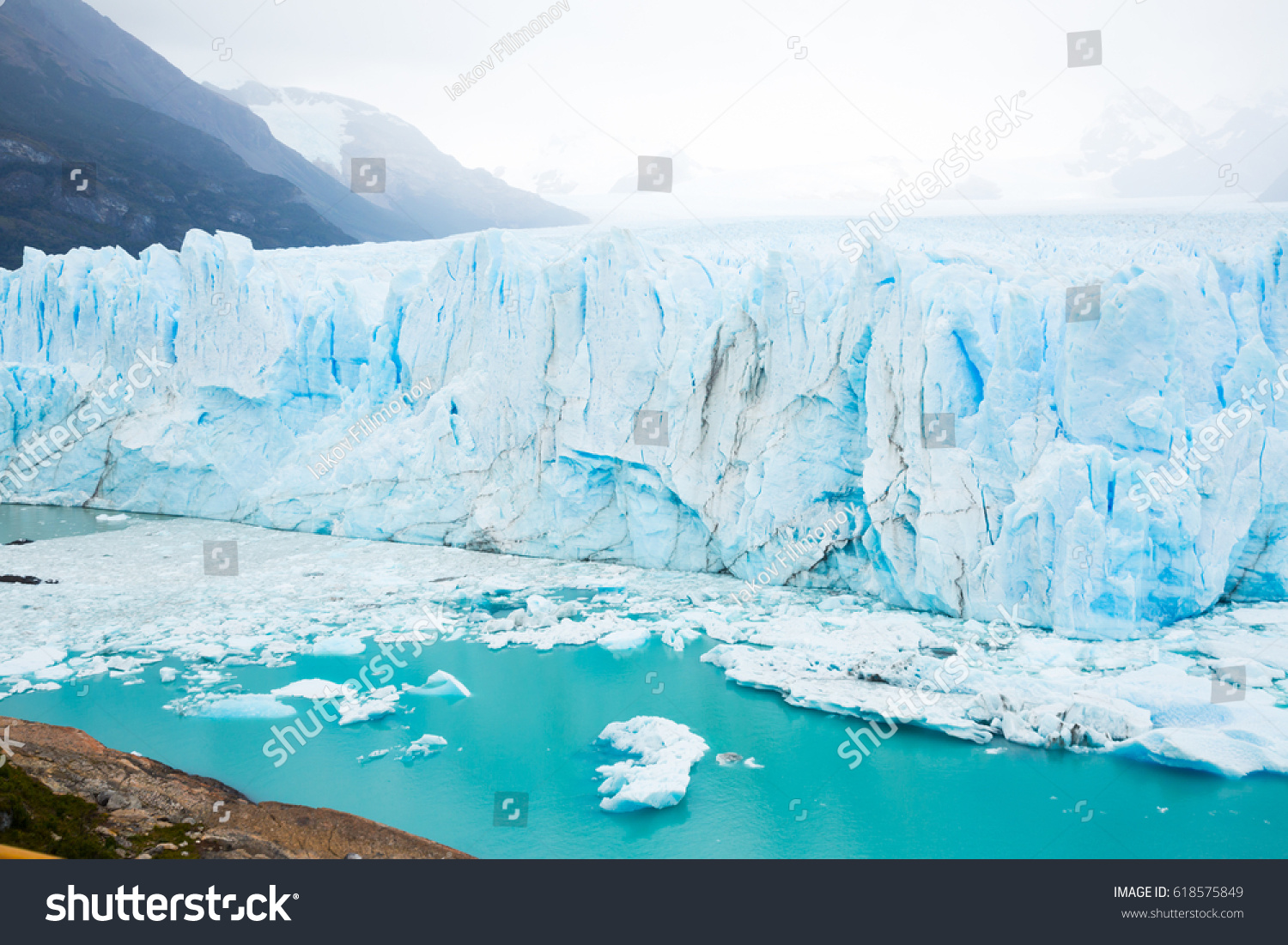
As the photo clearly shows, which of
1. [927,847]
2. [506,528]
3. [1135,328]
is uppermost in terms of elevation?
[1135,328]

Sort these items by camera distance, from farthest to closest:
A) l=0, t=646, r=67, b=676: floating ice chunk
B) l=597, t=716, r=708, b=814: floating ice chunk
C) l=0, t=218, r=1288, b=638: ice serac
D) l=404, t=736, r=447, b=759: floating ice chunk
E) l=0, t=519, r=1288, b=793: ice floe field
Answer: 1. l=0, t=218, r=1288, b=638: ice serac
2. l=0, t=646, r=67, b=676: floating ice chunk
3. l=404, t=736, r=447, b=759: floating ice chunk
4. l=0, t=519, r=1288, b=793: ice floe field
5. l=597, t=716, r=708, b=814: floating ice chunk

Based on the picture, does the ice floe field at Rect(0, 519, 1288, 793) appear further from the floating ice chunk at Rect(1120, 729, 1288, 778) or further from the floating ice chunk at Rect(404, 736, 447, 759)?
the floating ice chunk at Rect(404, 736, 447, 759)

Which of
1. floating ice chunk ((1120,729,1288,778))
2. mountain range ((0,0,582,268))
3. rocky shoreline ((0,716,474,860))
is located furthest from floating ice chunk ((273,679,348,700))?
mountain range ((0,0,582,268))

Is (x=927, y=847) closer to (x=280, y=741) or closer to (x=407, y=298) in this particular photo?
(x=280, y=741)

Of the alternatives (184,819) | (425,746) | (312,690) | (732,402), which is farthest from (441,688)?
(732,402)

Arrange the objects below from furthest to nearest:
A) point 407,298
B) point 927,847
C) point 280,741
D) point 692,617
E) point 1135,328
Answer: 1. point 407,298
2. point 692,617
3. point 1135,328
4. point 280,741
5. point 927,847

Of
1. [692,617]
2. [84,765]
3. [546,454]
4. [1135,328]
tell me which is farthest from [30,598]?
[1135,328]
